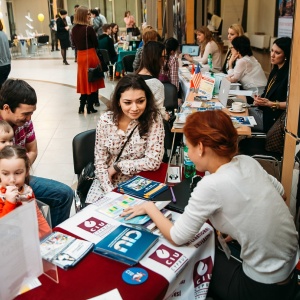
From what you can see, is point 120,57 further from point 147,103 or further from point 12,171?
point 12,171

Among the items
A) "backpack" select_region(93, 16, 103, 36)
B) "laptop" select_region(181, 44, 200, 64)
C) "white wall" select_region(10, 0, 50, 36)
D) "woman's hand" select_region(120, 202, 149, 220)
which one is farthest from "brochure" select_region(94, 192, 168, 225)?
"white wall" select_region(10, 0, 50, 36)

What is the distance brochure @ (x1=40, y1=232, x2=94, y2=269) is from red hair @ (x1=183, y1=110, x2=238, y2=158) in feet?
2.03

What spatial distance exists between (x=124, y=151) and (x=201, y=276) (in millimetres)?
1081

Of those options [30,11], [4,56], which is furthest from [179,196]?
[30,11]

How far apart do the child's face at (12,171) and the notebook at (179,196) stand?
676 millimetres

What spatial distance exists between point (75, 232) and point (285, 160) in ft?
4.40

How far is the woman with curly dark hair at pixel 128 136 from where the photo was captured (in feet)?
8.05

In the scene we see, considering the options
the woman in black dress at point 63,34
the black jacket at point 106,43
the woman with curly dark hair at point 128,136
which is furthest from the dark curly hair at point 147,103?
the woman in black dress at point 63,34

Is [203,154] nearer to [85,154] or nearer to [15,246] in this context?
[15,246]

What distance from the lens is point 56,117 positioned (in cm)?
667

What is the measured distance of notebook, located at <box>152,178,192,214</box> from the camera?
1.92m

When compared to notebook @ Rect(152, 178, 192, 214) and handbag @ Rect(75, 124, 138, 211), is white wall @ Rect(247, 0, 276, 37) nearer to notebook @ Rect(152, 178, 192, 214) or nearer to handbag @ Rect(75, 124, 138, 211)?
handbag @ Rect(75, 124, 138, 211)

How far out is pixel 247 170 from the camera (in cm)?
160

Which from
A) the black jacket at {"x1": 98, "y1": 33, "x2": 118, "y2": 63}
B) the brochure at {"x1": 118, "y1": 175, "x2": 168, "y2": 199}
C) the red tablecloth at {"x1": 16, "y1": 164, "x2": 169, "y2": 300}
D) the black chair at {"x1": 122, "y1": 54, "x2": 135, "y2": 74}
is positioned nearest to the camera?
the red tablecloth at {"x1": 16, "y1": 164, "x2": 169, "y2": 300}
